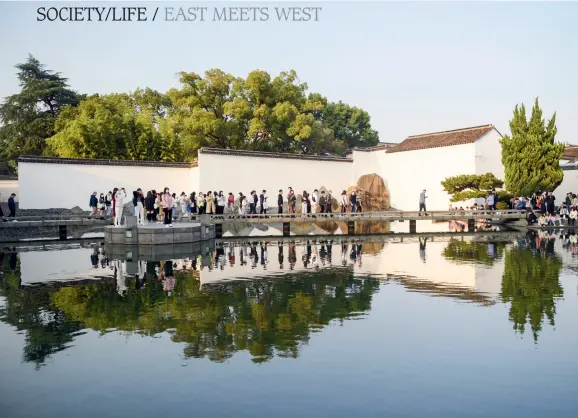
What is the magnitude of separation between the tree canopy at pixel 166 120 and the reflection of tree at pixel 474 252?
70.1ft

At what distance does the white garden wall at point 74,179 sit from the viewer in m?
30.8

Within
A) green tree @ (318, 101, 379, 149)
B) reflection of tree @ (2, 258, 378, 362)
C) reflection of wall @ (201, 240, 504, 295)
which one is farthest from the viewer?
green tree @ (318, 101, 379, 149)

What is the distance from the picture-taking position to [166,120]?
134 feet

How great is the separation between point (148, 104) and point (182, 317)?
3896 cm

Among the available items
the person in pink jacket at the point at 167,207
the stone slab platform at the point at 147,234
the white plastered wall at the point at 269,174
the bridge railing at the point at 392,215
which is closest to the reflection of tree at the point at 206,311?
the stone slab platform at the point at 147,234

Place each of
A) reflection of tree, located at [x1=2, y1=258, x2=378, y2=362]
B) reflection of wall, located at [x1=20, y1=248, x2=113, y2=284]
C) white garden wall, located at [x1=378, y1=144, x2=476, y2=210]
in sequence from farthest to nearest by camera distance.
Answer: white garden wall, located at [x1=378, y1=144, x2=476, y2=210] → reflection of wall, located at [x1=20, y1=248, x2=113, y2=284] → reflection of tree, located at [x1=2, y1=258, x2=378, y2=362]

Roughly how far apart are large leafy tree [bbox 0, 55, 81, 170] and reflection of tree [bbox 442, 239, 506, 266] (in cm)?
3242

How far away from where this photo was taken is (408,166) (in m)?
37.8

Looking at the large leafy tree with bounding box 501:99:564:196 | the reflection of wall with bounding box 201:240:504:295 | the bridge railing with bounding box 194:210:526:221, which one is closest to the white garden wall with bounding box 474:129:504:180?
the large leafy tree with bounding box 501:99:564:196

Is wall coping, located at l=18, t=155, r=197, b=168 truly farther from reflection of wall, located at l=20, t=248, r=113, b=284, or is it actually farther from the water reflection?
reflection of wall, located at l=20, t=248, r=113, b=284

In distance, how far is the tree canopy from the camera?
3712cm

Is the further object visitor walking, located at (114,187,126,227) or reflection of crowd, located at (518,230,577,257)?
visitor walking, located at (114,187,126,227)

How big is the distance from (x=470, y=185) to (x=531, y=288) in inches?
853

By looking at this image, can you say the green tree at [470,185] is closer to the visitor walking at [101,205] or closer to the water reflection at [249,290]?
the water reflection at [249,290]
